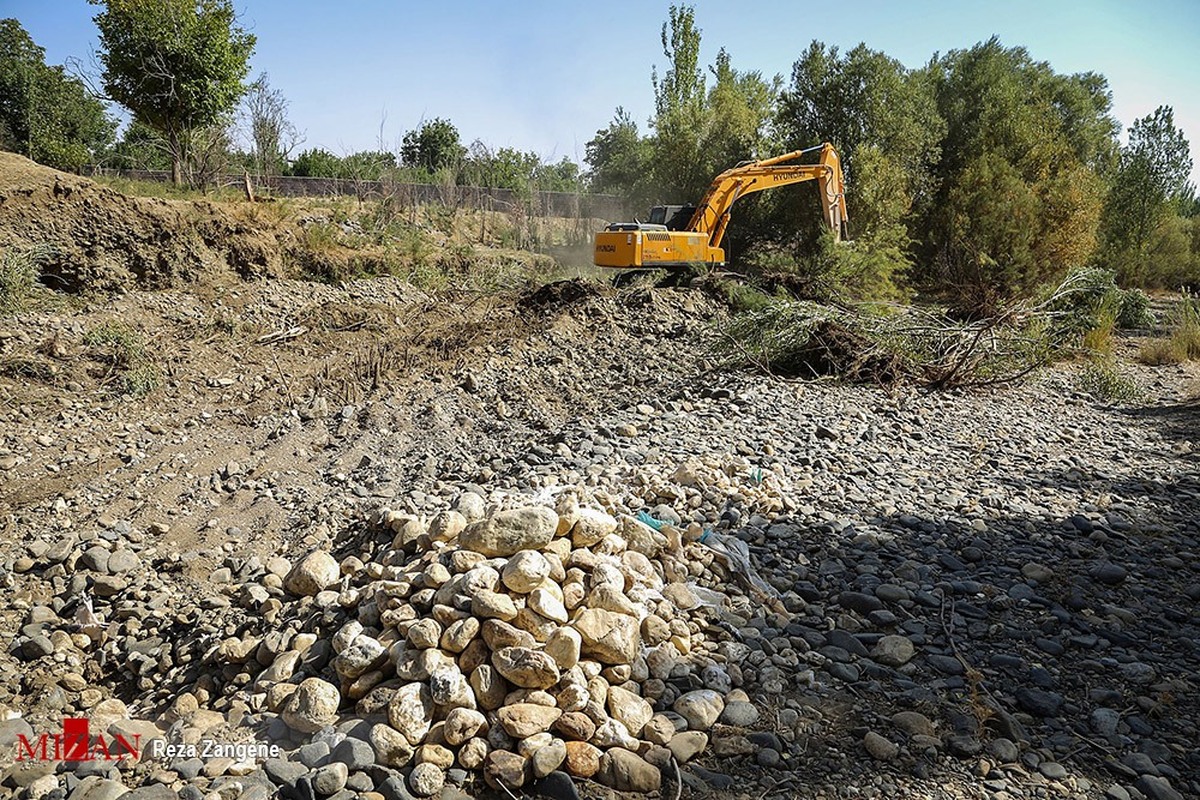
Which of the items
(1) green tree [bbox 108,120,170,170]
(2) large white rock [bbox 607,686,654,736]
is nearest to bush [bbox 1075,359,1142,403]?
(2) large white rock [bbox 607,686,654,736]

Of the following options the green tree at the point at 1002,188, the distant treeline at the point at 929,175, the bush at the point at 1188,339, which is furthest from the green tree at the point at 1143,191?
the bush at the point at 1188,339

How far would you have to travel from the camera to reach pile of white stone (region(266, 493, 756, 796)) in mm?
2295

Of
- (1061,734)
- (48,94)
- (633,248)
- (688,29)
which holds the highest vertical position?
(688,29)

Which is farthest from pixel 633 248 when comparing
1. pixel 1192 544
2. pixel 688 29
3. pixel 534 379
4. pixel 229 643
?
pixel 688 29

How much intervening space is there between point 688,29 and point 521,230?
820cm

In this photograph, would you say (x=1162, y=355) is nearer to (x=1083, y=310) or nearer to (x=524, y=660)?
(x=1083, y=310)

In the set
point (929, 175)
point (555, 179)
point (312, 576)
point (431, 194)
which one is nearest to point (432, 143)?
point (555, 179)

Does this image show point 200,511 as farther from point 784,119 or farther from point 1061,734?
point 784,119

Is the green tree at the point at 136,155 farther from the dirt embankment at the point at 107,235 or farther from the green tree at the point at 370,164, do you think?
the dirt embankment at the point at 107,235

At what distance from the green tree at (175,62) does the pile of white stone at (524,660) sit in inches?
465

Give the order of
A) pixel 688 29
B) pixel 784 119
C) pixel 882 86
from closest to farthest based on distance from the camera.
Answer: pixel 882 86
pixel 784 119
pixel 688 29

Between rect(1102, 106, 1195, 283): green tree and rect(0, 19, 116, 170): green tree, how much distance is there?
2565 cm

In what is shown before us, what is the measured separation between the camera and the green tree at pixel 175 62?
1124 cm

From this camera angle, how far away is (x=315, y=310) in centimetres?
894
